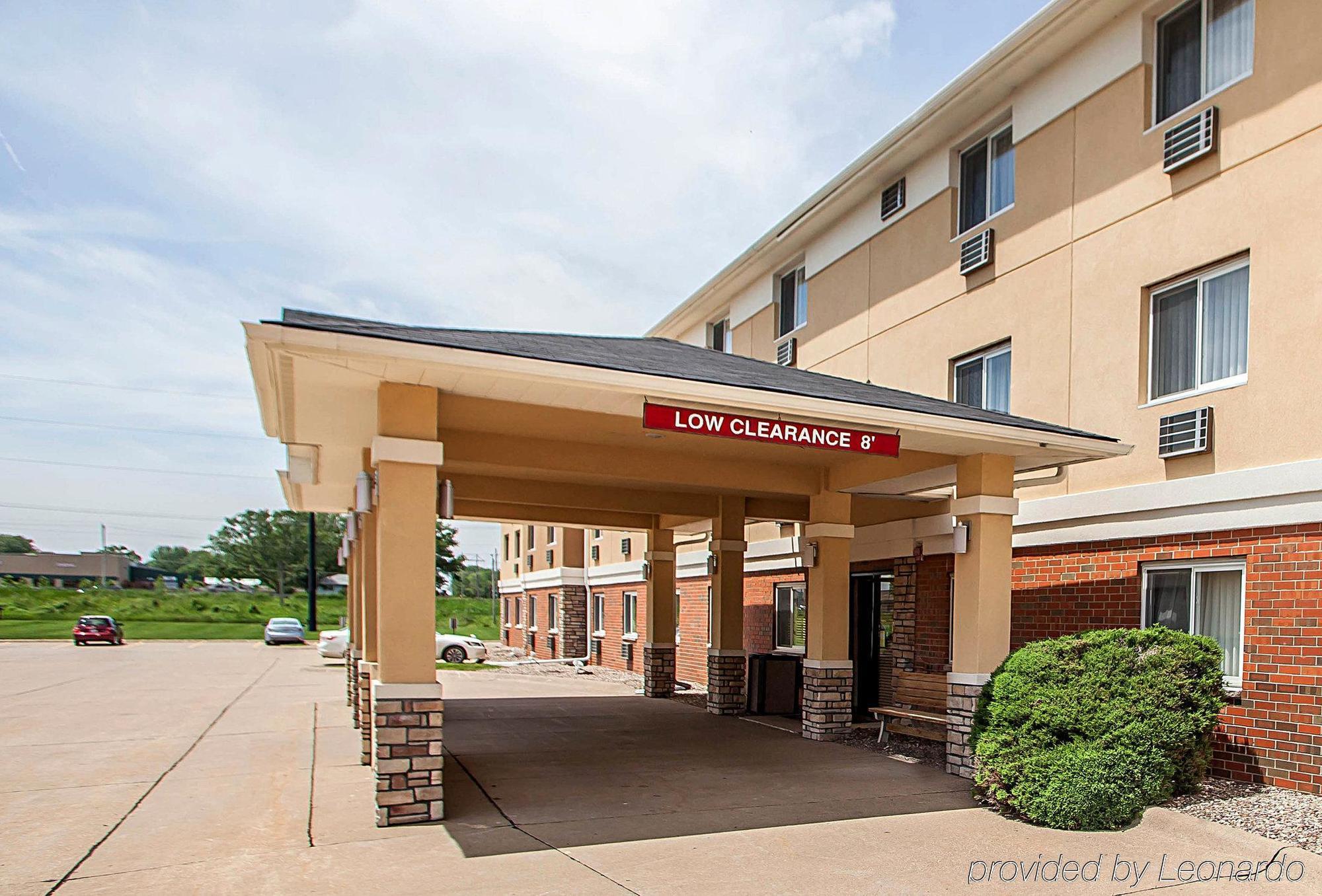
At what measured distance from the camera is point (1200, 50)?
10227 mm

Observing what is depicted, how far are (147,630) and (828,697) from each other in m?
46.9

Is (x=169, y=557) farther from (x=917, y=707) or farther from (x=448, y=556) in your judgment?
(x=917, y=707)

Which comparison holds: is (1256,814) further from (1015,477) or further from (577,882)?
(577,882)

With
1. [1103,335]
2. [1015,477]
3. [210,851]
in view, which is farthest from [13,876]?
[1103,335]

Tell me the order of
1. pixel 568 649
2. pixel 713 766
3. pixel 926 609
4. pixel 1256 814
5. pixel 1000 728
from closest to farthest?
pixel 1256 814 < pixel 1000 728 < pixel 713 766 < pixel 926 609 < pixel 568 649

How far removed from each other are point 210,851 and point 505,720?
770 cm

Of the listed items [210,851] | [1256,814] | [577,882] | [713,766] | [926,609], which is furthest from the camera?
[926,609]

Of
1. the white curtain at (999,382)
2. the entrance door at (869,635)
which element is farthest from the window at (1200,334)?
the entrance door at (869,635)

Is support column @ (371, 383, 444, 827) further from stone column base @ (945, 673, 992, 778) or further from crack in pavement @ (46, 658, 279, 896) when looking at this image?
stone column base @ (945, 673, 992, 778)

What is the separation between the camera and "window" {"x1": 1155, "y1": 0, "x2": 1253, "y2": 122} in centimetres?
973

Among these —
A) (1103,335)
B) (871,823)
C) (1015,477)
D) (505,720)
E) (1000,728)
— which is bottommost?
(505,720)

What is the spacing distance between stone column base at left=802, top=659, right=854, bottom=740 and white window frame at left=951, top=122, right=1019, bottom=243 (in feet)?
21.3

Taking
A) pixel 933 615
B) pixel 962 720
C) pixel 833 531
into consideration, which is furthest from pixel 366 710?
pixel 933 615

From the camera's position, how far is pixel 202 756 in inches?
457
